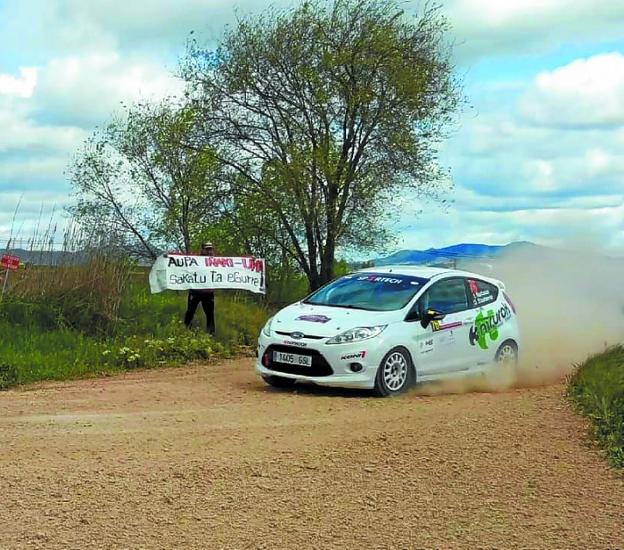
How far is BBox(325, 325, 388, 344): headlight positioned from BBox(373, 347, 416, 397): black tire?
31 cm

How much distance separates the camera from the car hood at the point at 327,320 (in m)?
12.0

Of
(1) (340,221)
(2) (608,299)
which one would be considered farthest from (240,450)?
(1) (340,221)

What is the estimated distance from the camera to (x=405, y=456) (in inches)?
303

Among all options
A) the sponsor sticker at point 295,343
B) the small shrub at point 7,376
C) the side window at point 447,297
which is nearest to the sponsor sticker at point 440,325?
the side window at point 447,297

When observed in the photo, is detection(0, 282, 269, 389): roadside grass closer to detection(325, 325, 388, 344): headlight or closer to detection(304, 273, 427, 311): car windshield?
detection(304, 273, 427, 311): car windshield

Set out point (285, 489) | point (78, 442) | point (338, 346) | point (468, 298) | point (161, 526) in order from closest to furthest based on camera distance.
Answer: point (161, 526)
point (285, 489)
point (78, 442)
point (338, 346)
point (468, 298)

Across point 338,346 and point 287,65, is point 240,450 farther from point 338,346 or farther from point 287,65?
point 287,65

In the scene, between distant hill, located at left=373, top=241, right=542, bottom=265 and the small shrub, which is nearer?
the small shrub

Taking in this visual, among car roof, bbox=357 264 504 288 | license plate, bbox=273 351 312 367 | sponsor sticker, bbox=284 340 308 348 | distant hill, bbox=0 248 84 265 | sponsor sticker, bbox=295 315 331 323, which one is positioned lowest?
license plate, bbox=273 351 312 367

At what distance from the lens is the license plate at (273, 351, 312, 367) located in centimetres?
1185

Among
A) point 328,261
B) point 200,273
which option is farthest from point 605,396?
point 328,261

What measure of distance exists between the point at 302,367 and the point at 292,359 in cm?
17

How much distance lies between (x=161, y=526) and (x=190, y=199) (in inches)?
932

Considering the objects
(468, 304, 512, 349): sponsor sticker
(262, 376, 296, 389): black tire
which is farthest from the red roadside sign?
(468, 304, 512, 349): sponsor sticker
